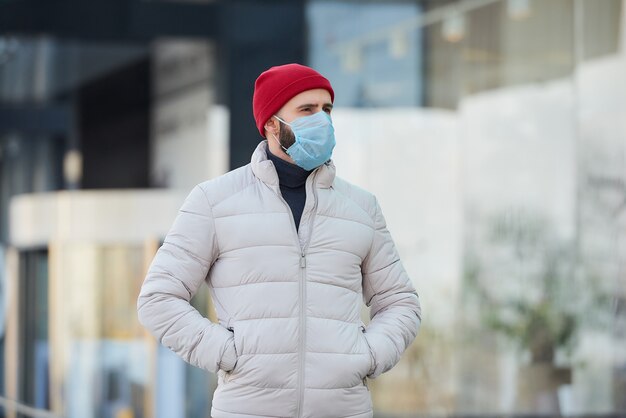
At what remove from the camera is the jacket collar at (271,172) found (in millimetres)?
3035

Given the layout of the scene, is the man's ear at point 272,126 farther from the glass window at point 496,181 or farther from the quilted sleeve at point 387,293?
the glass window at point 496,181

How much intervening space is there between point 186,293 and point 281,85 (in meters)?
0.53

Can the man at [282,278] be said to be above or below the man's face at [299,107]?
below

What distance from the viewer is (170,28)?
9578 millimetres

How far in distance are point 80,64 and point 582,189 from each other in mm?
3737

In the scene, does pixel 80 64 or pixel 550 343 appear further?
pixel 80 64

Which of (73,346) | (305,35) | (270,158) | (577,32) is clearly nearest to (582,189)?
(577,32)

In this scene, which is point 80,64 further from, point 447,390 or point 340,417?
point 340,417

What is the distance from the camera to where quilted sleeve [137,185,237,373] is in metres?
2.90

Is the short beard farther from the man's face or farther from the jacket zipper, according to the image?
the jacket zipper

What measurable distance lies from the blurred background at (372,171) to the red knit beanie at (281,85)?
553 cm

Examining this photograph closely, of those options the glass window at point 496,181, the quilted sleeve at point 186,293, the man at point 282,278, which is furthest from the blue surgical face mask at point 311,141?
the glass window at point 496,181

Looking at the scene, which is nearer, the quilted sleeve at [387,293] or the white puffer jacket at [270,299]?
the white puffer jacket at [270,299]

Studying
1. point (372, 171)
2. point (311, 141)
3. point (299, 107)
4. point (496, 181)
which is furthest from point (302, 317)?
point (372, 171)
